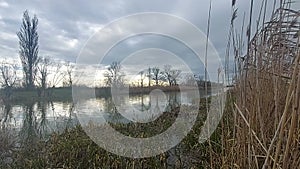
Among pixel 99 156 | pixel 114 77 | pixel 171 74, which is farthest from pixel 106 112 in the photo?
pixel 99 156

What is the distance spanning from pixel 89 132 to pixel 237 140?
280 cm

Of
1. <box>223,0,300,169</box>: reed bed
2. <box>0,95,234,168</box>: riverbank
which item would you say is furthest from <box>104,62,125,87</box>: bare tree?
<box>223,0,300,169</box>: reed bed

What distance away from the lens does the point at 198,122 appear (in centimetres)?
417

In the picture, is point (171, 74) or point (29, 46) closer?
point (171, 74)

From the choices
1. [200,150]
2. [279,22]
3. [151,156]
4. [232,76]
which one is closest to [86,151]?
[151,156]

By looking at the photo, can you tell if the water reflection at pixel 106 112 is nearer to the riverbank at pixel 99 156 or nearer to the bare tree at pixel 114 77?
the bare tree at pixel 114 77

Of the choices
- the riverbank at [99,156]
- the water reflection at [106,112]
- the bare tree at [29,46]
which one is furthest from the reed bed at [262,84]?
the bare tree at [29,46]

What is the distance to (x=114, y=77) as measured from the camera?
5730 mm

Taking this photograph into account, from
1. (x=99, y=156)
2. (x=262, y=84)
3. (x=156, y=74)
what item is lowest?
(x=99, y=156)

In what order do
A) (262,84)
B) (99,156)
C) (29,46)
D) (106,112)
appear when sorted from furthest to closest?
(29,46) → (106,112) → (99,156) → (262,84)

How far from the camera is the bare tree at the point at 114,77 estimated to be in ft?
17.8

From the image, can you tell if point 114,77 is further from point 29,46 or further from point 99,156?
point 29,46

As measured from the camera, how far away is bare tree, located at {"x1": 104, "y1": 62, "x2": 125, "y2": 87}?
17.8 ft

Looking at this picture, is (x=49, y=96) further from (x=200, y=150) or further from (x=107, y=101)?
(x=200, y=150)
